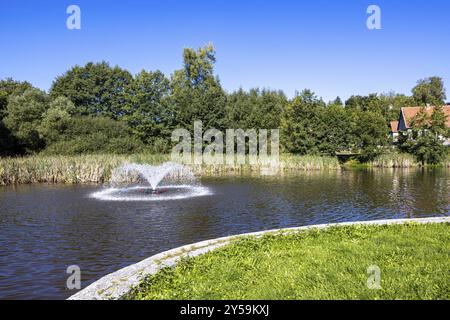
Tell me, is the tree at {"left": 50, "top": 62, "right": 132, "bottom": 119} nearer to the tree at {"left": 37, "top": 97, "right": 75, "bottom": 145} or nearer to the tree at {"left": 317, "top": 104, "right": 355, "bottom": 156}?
the tree at {"left": 37, "top": 97, "right": 75, "bottom": 145}

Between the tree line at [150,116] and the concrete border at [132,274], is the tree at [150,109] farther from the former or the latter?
the concrete border at [132,274]

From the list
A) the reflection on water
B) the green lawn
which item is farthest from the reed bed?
the green lawn

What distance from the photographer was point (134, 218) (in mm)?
15516

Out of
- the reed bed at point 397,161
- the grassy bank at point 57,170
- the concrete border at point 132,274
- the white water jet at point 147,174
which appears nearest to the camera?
the concrete border at point 132,274

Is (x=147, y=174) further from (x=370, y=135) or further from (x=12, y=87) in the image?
(x=12, y=87)

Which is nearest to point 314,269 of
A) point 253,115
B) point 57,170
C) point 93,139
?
point 57,170

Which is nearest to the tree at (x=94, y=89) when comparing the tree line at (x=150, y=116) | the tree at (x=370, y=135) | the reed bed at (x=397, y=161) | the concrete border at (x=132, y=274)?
the tree line at (x=150, y=116)

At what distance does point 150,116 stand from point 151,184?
30.1m

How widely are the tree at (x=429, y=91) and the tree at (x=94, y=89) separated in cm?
6931

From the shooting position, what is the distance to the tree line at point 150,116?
4394 centimetres

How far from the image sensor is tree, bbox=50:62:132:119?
61906mm

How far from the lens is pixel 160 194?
72.5 ft
